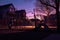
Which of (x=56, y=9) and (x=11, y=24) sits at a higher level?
(x=56, y=9)

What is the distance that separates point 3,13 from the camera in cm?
1493

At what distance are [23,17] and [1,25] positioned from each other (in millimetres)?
2000

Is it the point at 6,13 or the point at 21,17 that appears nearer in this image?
the point at 6,13

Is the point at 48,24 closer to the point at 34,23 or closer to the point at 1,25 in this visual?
the point at 34,23

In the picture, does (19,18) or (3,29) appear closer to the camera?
(3,29)

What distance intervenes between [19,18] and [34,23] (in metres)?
1.38

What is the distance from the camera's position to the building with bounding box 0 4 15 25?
14.9m

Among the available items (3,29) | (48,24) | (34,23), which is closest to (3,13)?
(3,29)

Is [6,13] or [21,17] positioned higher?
[6,13]

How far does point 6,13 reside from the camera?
15.1 meters

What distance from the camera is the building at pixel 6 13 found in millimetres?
14930

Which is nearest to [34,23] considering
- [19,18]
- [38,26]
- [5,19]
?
[38,26]

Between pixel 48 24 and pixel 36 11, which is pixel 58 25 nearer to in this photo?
pixel 48 24

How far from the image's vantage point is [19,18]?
50.5ft
